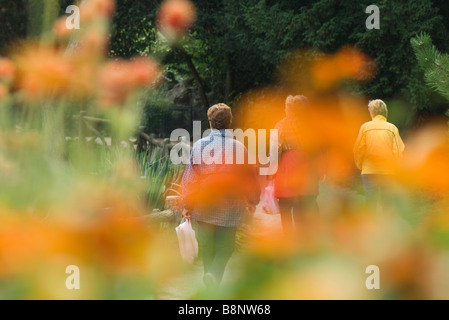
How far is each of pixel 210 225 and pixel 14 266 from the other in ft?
9.36

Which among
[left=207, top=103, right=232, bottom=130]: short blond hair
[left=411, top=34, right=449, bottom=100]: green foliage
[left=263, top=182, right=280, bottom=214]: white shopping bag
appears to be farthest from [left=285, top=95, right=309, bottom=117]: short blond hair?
[left=411, top=34, right=449, bottom=100]: green foliage

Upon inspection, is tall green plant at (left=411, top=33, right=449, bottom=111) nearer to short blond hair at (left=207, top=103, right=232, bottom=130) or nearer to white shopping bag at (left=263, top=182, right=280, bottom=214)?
short blond hair at (left=207, top=103, right=232, bottom=130)

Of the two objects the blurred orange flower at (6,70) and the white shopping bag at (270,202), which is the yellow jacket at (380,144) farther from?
the blurred orange flower at (6,70)

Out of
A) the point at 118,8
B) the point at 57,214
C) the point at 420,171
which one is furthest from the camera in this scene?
the point at 118,8

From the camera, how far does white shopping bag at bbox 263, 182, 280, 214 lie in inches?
226

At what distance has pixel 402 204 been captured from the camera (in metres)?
1.47

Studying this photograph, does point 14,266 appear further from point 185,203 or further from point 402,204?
point 185,203

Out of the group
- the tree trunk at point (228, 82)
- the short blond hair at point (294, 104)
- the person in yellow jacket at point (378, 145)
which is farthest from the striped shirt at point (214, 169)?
the tree trunk at point (228, 82)

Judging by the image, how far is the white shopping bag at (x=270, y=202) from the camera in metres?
5.75

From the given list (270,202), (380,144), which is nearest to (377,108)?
(380,144)

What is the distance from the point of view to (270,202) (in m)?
5.81

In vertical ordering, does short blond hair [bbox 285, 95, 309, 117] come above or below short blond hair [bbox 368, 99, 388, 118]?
below

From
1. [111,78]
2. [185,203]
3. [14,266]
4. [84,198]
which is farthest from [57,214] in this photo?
[185,203]

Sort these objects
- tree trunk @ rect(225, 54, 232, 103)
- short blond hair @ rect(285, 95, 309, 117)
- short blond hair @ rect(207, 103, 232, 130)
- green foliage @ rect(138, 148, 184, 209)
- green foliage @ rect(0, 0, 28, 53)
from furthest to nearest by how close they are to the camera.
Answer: tree trunk @ rect(225, 54, 232, 103), green foliage @ rect(0, 0, 28, 53), green foliage @ rect(138, 148, 184, 209), short blond hair @ rect(285, 95, 309, 117), short blond hair @ rect(207, 103, 232, 130)
